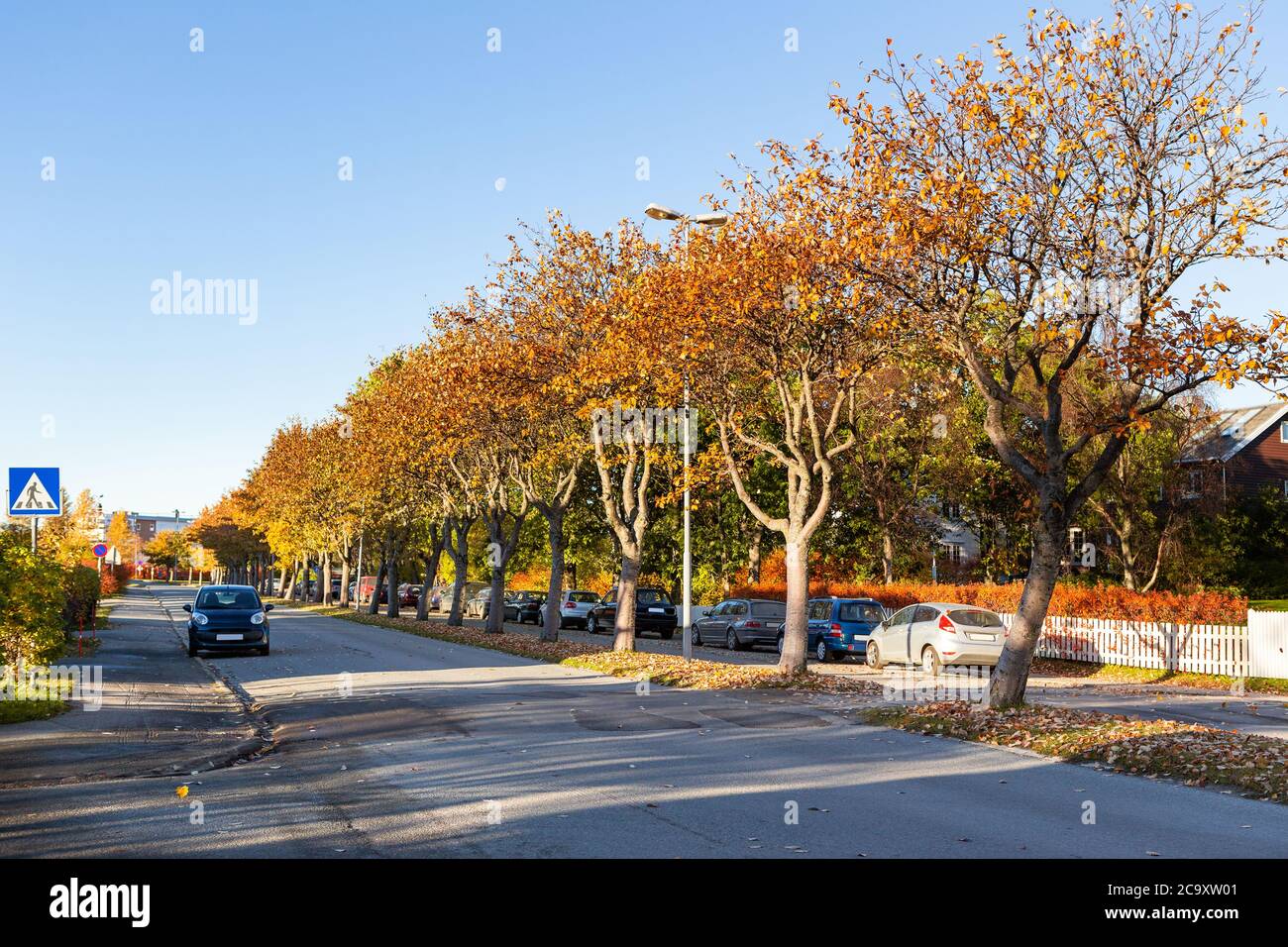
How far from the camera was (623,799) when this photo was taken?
30.8 feet

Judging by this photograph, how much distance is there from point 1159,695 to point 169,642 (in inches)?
973

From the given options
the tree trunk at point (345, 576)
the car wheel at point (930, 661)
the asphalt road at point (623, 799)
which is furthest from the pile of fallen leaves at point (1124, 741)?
the tree trunk at point (345, 576)

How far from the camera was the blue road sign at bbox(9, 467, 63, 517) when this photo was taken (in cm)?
1730

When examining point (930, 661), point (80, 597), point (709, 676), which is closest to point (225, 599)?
point (80, 597)

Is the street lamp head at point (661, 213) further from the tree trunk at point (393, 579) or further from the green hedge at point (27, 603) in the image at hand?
the tree trunk at point (393, 579)

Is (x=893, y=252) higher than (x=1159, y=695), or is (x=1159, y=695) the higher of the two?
(x=893, y=252)

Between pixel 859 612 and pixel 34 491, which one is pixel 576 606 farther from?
A: pixel 34 491

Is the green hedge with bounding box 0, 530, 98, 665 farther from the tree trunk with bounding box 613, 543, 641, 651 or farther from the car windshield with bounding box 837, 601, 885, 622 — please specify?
the car windshield with bounding box 837, 601, 885, 622

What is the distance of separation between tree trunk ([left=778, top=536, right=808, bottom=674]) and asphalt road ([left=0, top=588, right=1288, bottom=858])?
4991mm

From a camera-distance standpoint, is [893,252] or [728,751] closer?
[728,751]

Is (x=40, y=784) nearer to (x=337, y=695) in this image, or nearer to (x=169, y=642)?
(x=337, y=695)

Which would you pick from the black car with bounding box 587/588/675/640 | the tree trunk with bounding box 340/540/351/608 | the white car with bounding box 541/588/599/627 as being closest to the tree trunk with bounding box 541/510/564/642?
the black car with bounding box 587/588/675/640
